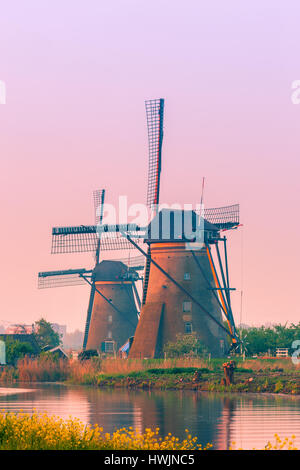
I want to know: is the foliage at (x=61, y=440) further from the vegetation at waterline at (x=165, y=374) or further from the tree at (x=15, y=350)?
the tree at (x=15, y=350)

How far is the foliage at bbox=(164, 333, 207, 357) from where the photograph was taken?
62406mm

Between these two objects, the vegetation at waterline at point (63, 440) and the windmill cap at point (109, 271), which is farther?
the windmill cap at point (109, 271)

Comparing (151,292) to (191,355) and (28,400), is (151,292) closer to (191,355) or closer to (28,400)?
(191,355)

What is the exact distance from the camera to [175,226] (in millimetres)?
65125

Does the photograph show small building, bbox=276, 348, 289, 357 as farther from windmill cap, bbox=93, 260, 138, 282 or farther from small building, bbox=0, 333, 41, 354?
windmill cap, bbox=93, 260, 138, 282

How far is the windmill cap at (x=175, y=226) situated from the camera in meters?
64.5

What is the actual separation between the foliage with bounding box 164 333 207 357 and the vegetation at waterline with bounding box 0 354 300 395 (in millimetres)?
3078

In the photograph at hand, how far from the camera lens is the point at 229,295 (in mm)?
64375

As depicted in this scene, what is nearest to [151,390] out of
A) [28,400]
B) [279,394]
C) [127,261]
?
[279,394]

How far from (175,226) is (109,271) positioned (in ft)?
77.3

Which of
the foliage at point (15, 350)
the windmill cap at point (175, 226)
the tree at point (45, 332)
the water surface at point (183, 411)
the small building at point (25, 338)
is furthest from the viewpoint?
the tree at point (45, 332)

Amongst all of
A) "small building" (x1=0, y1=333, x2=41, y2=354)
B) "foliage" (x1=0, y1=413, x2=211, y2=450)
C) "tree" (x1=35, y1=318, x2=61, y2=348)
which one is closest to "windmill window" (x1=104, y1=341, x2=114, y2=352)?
"small building" (x1=0, y1=333, x2=41, y2=354)

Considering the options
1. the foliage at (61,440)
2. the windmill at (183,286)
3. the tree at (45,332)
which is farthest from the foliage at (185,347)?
the foliage at (61,440)

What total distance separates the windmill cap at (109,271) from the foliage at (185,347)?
78.3 ft
